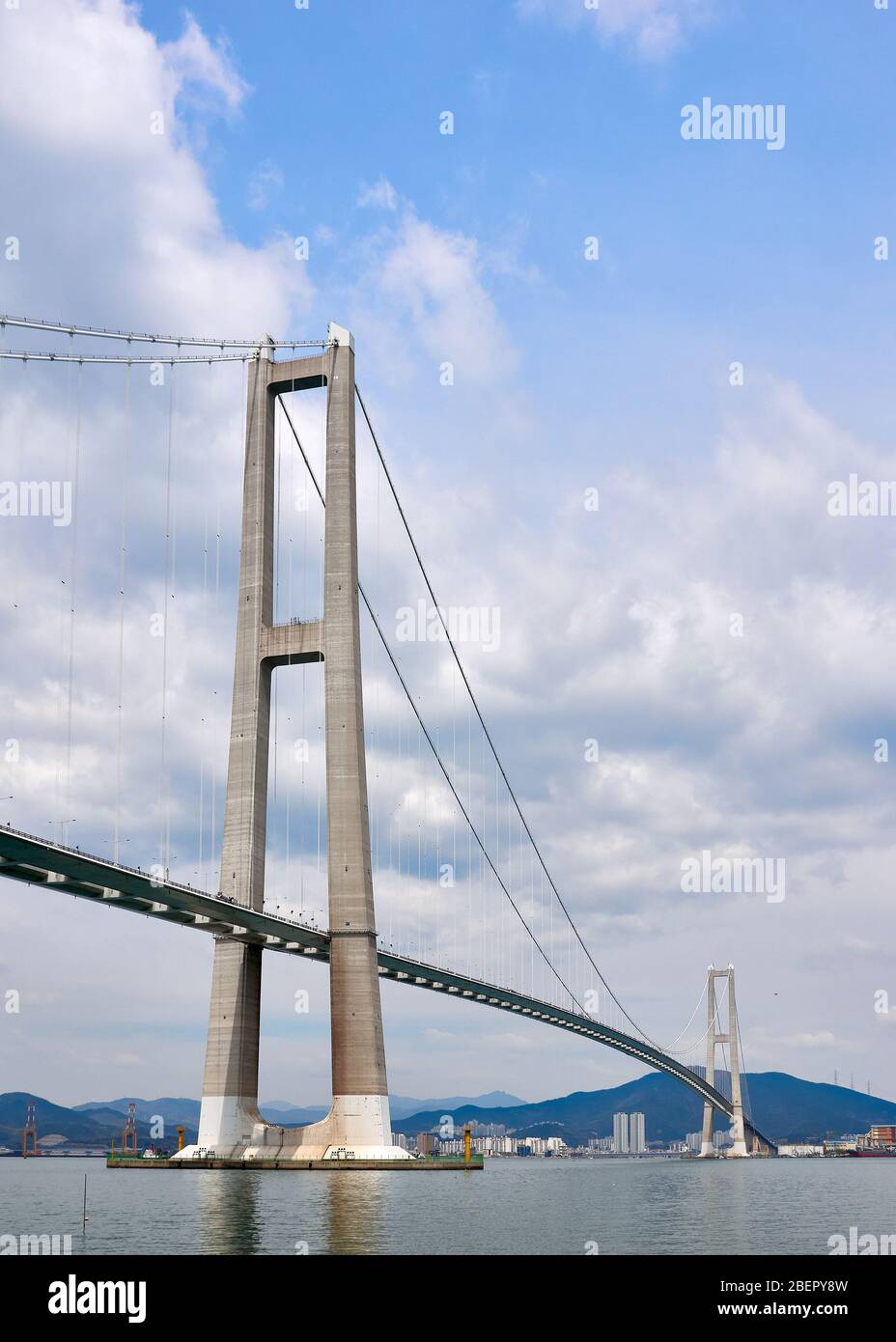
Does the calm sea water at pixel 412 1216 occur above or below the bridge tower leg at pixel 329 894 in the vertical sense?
below

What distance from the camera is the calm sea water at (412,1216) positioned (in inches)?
1352

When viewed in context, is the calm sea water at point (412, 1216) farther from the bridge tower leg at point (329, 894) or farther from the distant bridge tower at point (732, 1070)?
the distant bridge tower at point (732, 1070)

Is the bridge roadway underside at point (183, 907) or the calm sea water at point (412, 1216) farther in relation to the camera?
the bridge roadway underside at point (183, 907)

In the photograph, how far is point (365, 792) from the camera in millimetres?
69000

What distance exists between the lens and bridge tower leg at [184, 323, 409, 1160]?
67.0 m

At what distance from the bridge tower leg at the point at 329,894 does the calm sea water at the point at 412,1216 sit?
2731 millimetres

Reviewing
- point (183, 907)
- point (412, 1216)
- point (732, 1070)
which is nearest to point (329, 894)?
point (183, 907)

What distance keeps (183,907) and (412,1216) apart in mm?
23364

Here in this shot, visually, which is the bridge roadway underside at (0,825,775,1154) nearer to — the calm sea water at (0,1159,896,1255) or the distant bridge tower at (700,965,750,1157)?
the calm sea water at (0,1159,896,1255)

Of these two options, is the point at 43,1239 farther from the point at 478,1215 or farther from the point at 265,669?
the point at 265,669

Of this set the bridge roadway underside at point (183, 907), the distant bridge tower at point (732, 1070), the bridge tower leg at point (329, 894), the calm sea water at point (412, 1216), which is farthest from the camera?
the distant bridge tower at point (732, 1070)

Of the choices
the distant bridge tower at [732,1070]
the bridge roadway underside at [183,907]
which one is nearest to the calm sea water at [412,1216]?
the bridge roadway underside at [183,907]
